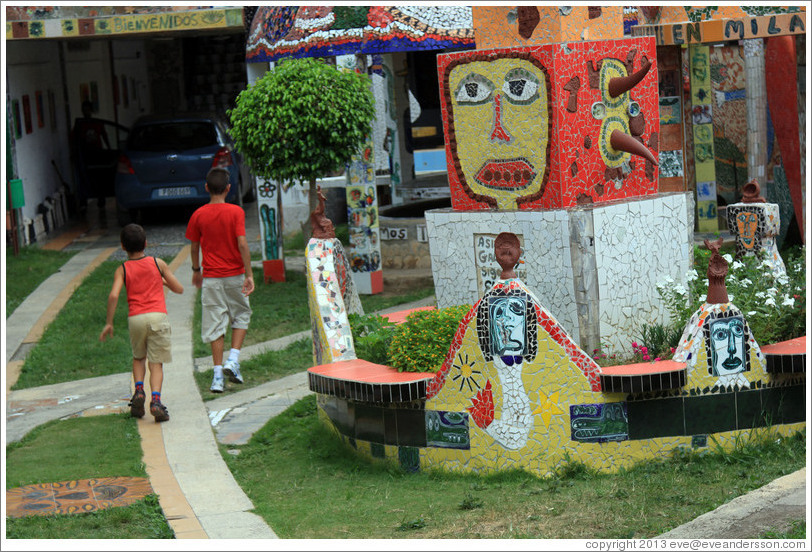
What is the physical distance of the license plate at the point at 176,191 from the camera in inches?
Answer: 675

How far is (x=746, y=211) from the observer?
8609 millimetres

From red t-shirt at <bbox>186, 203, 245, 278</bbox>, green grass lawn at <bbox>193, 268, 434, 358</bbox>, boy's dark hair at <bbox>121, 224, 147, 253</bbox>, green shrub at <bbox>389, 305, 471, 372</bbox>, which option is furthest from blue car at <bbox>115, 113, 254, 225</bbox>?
green shrub at <bbox>389, 305, 471, 372</bbox>

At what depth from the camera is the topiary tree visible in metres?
11.7

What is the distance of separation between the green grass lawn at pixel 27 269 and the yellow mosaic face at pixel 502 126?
267 inches

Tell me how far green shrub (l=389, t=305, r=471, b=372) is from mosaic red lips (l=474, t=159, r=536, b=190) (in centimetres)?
104

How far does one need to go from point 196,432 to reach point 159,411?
0.39m

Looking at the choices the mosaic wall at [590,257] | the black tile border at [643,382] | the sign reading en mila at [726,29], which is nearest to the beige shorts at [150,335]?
the mosaic wall at [590,257]

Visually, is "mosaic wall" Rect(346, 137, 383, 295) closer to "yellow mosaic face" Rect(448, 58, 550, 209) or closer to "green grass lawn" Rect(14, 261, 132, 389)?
"green grass lawn" Rect(14, 261, 132, 389)

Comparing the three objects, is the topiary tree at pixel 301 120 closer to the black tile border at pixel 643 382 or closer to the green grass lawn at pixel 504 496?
the green grass lawn at pixel 504 496

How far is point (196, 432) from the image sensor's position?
8375mm

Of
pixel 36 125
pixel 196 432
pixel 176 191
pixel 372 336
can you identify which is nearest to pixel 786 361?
pixel 372 336

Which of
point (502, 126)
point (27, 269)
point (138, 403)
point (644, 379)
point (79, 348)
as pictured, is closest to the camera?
point (644, 379)

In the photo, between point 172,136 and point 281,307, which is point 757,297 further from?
point 172,136

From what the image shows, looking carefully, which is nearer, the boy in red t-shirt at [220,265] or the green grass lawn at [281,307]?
the boy in red t-shirt at [220,265]
